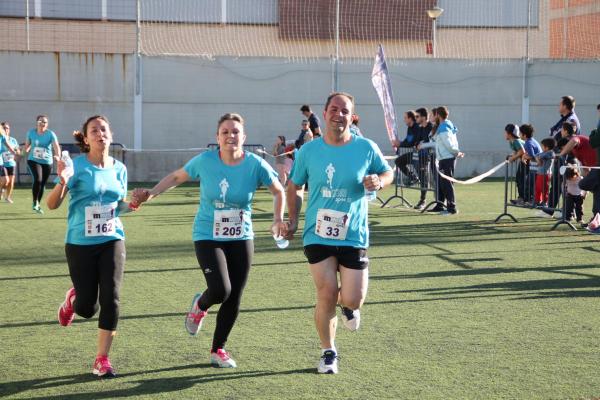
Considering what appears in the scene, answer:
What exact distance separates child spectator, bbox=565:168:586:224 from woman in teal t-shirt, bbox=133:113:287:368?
9377mm

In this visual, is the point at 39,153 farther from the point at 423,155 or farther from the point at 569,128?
the point at 569,128

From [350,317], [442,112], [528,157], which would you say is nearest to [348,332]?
[350,317]

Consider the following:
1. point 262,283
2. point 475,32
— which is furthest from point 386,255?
point 475,32

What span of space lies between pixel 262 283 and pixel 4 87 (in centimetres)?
1834

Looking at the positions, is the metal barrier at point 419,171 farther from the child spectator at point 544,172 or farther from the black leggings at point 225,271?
the black leggings at point 225,271

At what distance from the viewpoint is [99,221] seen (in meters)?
6.52

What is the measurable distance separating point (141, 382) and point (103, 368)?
0.28 m

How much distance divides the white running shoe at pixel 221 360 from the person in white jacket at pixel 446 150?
36.1 feet

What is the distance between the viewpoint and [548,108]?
28.8 metres

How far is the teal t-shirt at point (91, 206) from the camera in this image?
256 inches

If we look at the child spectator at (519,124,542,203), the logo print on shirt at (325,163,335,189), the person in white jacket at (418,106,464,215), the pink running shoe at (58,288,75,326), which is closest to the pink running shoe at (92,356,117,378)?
the pink running shoe at (58,288,75,326)

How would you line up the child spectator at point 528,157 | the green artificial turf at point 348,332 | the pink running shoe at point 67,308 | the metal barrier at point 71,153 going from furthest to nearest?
the metal barrier at point 71,153, the child spectator at point 528,157, the pink running shoe at point 67,308, the green artificial turf at point 348,332

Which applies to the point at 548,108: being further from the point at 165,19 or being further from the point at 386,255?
the point at 386,255

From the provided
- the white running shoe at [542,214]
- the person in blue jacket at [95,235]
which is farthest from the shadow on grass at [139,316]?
the white running shoe at [542,214]
